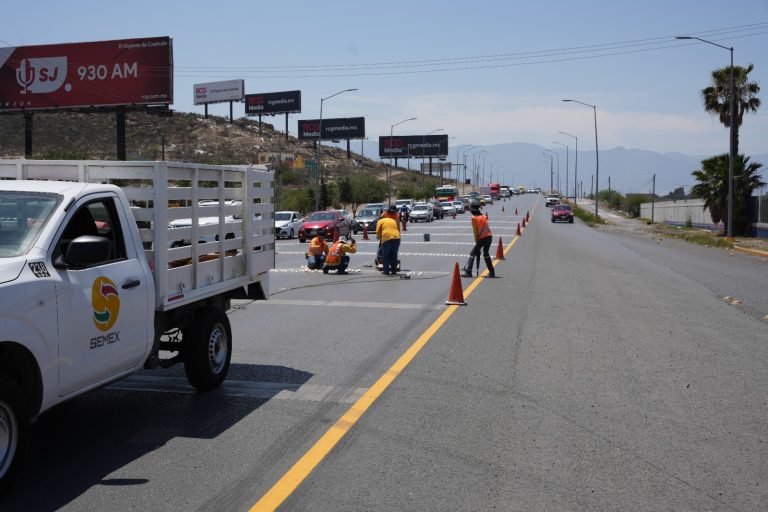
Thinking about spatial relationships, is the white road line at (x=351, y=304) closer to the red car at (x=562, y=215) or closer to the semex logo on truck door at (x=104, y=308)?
the semex logo on truck door at (x=104, y=308)

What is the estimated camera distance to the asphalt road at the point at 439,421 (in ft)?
17.6

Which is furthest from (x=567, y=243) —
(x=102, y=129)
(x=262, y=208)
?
(x=102, y=129)

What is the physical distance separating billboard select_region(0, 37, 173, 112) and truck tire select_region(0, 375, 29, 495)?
Answer: 47.1 m

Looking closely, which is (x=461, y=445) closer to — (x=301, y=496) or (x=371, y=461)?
(x=371, y=461)

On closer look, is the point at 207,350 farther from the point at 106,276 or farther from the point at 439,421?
the point at 439,421

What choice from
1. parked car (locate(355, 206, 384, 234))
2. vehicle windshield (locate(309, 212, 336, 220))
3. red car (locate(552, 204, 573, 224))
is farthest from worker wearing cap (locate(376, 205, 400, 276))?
red car (locate(552, 204, 573, 224))

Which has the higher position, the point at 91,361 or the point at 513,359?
the point at 91,361

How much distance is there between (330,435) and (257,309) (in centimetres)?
789

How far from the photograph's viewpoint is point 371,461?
598cm

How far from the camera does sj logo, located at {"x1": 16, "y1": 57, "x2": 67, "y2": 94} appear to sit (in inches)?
2060

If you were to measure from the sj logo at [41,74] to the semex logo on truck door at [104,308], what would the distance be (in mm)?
50847

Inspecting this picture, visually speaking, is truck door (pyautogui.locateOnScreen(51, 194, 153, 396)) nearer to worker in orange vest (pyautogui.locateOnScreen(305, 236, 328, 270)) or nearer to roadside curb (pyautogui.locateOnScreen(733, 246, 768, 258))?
worker in orange vest (pyautogui.locateOnScreen(305, 236, 328, 270))

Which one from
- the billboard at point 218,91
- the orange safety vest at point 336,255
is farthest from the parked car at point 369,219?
the billboard at point 218,91

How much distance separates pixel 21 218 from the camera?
230 inches
